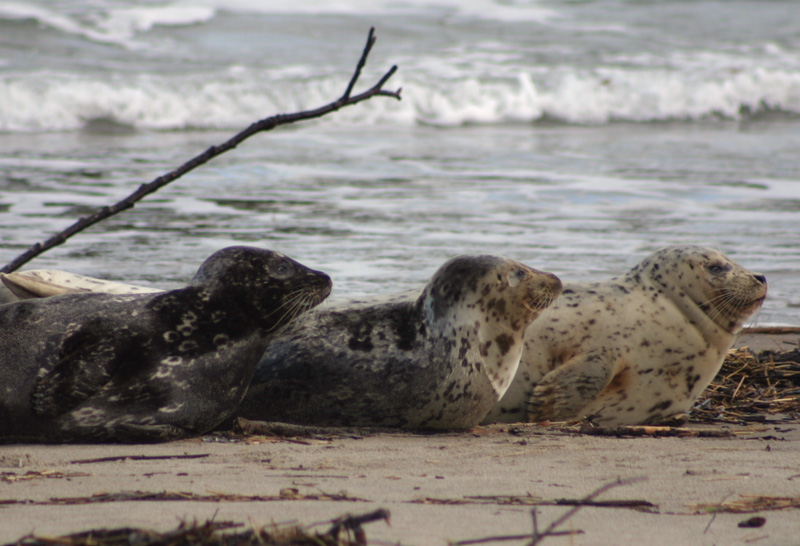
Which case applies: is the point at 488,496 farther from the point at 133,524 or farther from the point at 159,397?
the point at 159,397

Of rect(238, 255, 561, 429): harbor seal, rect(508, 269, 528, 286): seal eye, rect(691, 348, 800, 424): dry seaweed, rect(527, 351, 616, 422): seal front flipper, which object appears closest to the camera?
rect(238, 255, 561, 429): harbor seal

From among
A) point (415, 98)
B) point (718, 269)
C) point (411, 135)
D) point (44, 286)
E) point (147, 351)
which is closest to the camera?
point (147, 351)

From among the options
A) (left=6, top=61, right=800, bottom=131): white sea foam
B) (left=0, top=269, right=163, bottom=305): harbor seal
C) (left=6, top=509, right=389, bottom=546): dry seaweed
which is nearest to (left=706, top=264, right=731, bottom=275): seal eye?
(left=0, top=269, right=163, bottom=305): harbor seal

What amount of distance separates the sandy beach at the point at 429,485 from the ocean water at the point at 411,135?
2.92m

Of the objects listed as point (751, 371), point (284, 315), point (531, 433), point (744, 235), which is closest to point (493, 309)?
point (531, 433)

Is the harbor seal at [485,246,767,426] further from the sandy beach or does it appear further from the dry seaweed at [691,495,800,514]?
the dry seaweed at [691,495,800,514]

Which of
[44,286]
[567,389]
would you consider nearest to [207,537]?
[44,286]

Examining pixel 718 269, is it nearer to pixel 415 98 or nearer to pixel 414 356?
pixel 414 356

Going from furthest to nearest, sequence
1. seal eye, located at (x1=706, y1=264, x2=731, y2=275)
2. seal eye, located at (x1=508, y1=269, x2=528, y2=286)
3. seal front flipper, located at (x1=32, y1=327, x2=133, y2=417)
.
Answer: seal eye, located at (x1=706, y1=264, x2=731, y2=275)
seal eye, located at (x1=508, y1=269, x2=528, y2=286)
seal front flipper, located at (x1=32, y1=327, x2=133, y2=417)

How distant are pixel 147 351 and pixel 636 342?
7.38ft

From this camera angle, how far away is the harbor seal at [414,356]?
3.93 meters

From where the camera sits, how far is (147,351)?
347 cm

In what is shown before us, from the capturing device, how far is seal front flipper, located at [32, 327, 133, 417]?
3357 millimetres

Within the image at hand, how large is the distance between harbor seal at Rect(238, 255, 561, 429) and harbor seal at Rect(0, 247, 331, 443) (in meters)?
0.29
